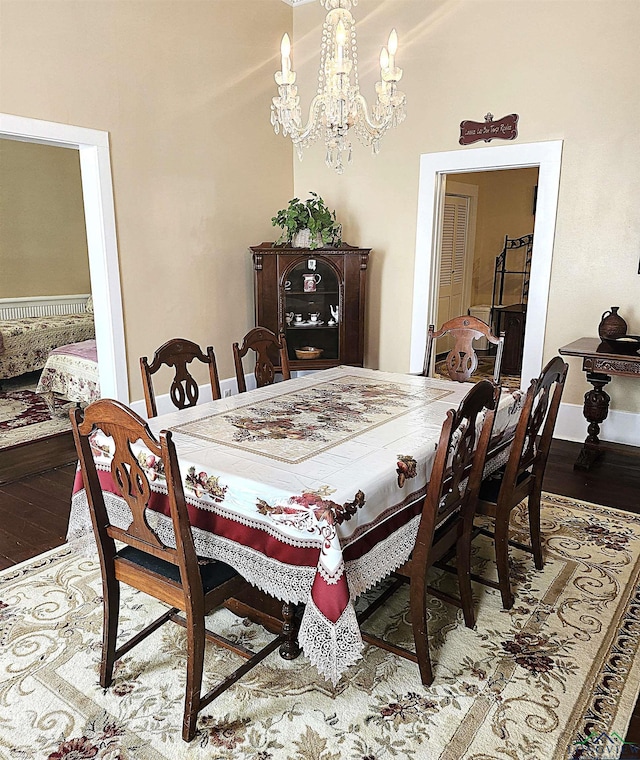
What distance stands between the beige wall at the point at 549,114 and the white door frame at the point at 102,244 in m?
2.21

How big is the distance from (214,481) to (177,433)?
17.6 inches

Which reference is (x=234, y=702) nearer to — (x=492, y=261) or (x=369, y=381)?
(x=369, y=381)

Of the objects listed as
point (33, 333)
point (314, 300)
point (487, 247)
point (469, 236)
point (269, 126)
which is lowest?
point (33, 333)

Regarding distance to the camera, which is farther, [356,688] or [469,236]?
[469,236]

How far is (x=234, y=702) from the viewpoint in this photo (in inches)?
75.9

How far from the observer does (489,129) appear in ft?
14.5

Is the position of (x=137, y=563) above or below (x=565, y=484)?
above

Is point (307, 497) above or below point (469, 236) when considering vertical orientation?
below

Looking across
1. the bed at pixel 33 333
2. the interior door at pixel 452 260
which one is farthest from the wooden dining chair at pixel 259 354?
the interior door at pixel 452 260

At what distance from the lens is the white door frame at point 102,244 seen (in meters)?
3.73

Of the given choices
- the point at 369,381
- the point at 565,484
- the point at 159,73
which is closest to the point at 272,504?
the point at 369,381

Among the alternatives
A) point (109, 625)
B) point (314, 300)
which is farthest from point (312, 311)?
point (109, 625)

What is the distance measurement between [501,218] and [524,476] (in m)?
6.11

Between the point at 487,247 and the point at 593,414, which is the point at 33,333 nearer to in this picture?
the point at 593,414
